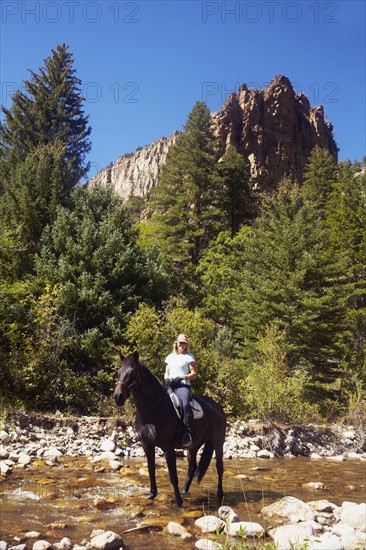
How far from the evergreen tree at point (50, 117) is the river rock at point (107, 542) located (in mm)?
26913

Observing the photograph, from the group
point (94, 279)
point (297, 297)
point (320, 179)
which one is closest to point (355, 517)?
point (94, 279)

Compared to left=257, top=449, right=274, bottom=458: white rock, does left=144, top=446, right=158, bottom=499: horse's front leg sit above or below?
above

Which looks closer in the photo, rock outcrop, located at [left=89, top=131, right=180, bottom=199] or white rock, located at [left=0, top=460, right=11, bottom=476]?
white rock, located at [left=0, top=460, right=11, bottom=476]

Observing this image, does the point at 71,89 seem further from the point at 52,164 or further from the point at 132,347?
the point at 132,347

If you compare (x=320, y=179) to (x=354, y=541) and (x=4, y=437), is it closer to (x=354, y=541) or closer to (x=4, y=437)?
(x=4, y=437)

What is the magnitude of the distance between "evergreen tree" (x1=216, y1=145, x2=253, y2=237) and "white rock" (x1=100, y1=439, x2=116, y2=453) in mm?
28012

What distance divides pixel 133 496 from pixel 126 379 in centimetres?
240

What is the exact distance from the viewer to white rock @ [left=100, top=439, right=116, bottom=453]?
11781 millimetres

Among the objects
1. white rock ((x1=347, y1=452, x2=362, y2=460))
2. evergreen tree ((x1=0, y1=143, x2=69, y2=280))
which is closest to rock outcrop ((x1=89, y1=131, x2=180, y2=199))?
evergreen tree ((x1=0, y1=143, x2=69, y2=280))

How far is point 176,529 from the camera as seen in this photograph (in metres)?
5.85

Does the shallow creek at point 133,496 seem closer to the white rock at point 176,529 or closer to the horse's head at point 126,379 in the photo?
the white rock at point 176,529

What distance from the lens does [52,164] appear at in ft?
80.5

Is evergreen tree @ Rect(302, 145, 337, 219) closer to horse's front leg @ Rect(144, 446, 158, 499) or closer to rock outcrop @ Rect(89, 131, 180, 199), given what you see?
horse's front leg @ Rect(144, 446, 158, 499)

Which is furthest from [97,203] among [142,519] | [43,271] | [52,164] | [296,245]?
[142,519]
